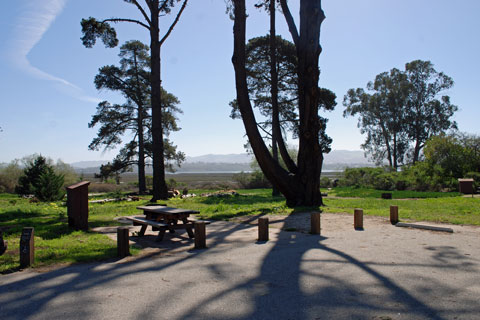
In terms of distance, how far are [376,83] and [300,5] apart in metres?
35.9

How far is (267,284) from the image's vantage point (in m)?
4.50

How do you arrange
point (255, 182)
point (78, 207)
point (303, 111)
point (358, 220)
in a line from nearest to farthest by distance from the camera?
point (78, 207), point (358, 220), point (303, 111), point (255, 182)

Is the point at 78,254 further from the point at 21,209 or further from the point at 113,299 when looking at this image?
the point at 21,209

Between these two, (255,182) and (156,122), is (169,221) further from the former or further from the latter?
(255,182)

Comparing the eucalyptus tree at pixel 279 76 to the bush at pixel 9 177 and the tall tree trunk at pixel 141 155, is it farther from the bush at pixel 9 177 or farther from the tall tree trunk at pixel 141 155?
the bush at pixel 9 177

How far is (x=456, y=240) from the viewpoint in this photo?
705 centimetres

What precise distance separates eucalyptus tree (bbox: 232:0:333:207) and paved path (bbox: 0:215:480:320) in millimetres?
6742

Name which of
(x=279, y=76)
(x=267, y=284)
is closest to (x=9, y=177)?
(x=279, y=76)

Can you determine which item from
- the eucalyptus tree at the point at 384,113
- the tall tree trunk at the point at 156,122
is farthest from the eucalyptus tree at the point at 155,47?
the eucalyptus tree at the point at 384,113

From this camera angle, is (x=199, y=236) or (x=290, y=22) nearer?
(x=199, y=236)

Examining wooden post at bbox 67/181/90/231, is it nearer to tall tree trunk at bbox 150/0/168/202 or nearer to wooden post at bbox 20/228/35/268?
wooden post at bbox 20/228/35/268

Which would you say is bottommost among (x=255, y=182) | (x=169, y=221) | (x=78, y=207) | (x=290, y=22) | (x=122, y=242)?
(x=255, y=182)

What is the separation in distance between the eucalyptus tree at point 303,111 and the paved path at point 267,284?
22.1 ft

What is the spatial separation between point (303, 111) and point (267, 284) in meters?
9.75
